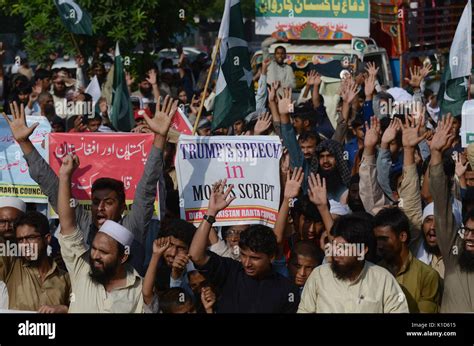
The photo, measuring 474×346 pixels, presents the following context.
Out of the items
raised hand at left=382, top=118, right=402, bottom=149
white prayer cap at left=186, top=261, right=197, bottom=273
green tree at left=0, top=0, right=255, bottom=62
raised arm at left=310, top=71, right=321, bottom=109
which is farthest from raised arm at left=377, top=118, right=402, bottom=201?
green tree at left=0, top=0, right=255, bottom=62

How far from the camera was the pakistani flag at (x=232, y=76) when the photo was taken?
10.3m

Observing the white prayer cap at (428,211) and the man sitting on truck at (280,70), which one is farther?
the man sitting on truck at (280,70)

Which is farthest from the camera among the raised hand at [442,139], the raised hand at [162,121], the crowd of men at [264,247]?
the raised hand at [162,121]

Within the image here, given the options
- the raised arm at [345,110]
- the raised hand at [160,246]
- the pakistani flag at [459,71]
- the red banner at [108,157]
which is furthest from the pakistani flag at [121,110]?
the raised hand at [160,246]

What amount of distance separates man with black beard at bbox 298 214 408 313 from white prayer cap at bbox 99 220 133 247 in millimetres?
1080

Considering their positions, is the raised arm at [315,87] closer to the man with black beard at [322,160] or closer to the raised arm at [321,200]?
the man with black beard at [322,160]

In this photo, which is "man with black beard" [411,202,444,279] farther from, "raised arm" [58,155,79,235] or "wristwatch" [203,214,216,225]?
"raised arm" [58,155,79,235]

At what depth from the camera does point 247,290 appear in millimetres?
7523

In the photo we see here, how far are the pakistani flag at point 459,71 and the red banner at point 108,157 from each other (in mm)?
2954

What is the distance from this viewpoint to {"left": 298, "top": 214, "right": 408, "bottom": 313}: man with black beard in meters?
7.13

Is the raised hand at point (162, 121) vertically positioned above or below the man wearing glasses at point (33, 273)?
above

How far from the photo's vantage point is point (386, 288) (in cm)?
715

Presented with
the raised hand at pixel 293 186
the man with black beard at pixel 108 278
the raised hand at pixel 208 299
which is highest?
the raised hand at pixel 293 186

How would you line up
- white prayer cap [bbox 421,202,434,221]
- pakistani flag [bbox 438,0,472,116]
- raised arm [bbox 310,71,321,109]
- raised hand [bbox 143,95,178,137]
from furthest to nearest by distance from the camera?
1. raised arm [bbox 310,71,321,109]
2. pakistani flag [bbox 438,0,472,116]
3. raised hand [bbox 143,95,178,137]
4. white prayer cap [bbox 421,202,434,221]
